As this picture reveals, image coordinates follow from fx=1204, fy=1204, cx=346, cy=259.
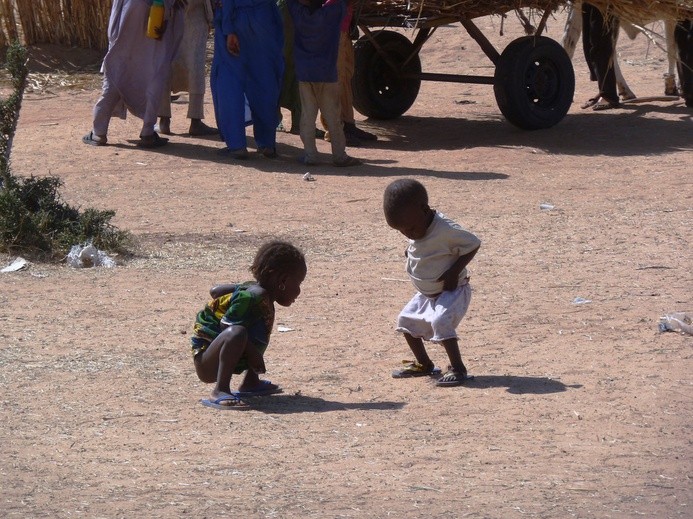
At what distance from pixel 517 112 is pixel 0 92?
5709 mm

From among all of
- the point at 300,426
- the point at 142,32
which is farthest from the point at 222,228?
the point at 300,426

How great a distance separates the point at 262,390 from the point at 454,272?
0.87 metres

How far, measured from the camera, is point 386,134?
37.7 ft

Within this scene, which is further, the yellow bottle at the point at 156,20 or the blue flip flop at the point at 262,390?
the yellow bottle at the point at 156,20

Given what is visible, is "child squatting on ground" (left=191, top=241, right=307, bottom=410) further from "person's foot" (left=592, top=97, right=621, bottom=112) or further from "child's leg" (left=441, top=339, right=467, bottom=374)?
"person's foot" (left=592, top=97, right=621, bottom=112)

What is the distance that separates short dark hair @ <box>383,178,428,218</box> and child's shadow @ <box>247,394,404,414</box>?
2.41 feet

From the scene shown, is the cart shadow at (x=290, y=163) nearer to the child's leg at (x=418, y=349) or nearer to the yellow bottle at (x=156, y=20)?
the yellow bottle at (x=156, y=20)

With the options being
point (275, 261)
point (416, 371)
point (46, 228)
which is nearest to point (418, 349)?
point (416, 371)

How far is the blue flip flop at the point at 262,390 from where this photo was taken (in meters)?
4.56

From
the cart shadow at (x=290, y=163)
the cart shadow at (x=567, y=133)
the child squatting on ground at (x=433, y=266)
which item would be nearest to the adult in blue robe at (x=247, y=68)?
the cart shadow at (x=290, y=163)

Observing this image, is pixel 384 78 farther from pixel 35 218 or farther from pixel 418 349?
pixel 418 349

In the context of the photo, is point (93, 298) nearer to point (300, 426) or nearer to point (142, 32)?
point (300, 426)

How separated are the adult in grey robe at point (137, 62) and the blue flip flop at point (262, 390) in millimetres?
5623

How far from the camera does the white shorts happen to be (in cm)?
468
